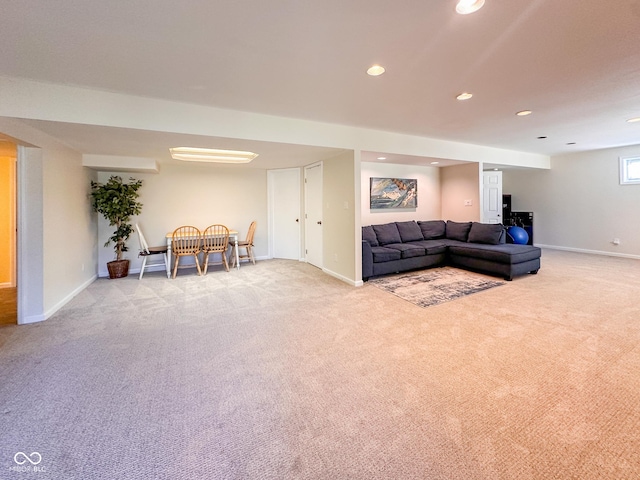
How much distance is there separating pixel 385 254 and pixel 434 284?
0.91 meters

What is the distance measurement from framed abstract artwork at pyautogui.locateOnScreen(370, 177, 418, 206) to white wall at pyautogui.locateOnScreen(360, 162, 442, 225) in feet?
0.31

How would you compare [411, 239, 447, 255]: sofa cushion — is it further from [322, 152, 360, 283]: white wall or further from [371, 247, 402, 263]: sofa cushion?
[322, 152, 360, 283]: white wall

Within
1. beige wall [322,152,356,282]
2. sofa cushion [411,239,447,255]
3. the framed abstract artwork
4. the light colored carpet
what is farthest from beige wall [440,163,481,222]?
beige wall [322,152,356,282]

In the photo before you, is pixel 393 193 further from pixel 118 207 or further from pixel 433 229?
pixel 118 207

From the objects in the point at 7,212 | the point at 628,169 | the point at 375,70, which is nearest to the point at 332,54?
the point at 375,70

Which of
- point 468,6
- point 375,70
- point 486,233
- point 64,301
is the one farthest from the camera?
point 486,233

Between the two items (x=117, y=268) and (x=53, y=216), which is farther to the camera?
(x=117, y=268)

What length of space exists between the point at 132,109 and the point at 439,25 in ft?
9.76

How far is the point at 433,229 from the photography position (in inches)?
239

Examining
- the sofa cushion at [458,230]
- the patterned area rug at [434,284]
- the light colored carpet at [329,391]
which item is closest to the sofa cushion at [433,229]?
the sofa cushion at [458,230]

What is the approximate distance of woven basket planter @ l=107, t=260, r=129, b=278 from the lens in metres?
4.91

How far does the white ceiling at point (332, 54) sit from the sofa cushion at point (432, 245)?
2.46m

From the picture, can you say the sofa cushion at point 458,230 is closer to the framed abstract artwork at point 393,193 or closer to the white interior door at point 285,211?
A: the framed abstract artwork at point 393,193

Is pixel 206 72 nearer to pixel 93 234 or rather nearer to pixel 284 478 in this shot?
pixel 284 478
